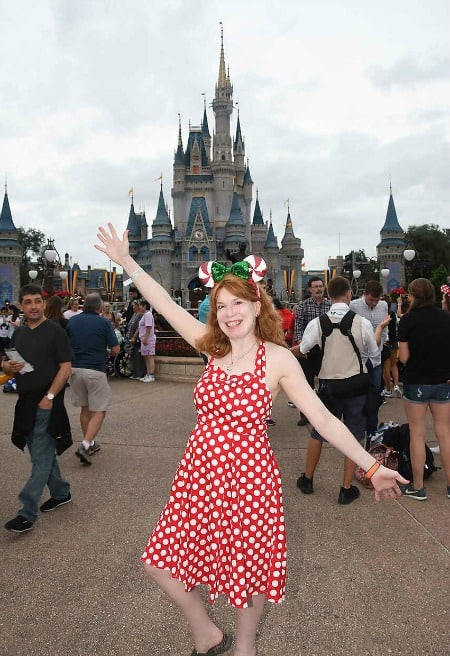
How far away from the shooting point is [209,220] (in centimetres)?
7012

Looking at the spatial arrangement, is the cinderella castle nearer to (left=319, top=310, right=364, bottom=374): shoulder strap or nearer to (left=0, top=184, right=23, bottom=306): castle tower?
(left=0, top=184, right=23, bottom=306): castle tower

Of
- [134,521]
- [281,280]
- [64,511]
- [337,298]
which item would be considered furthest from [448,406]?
[281,280]

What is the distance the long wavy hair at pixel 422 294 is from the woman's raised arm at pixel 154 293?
8.38 ft

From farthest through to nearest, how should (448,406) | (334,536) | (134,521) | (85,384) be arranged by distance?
(85,384) < (448,406) < (134,521) < (334,536)

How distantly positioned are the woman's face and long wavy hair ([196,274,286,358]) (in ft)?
0.10

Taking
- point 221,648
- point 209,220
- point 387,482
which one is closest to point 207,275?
point 387,482

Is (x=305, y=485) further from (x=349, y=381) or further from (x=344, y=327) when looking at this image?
(x=344, y=327)

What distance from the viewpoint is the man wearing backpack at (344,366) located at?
13.6 feet

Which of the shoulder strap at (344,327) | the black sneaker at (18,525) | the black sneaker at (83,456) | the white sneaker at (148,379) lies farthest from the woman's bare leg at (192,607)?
the white sneaker at (148,379)

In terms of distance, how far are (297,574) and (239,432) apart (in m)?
1.56

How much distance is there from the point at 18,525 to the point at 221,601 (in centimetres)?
170

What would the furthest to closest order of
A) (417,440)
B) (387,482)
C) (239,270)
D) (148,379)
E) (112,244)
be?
(148,379) < (417,440) < (112,244) < (239,270) < (387,482)

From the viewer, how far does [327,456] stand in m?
5.46

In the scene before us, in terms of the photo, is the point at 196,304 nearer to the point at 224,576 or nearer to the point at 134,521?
the point at 134,521
